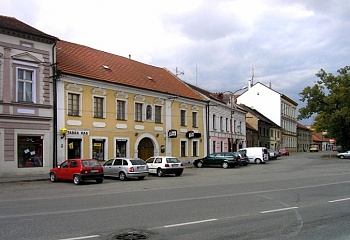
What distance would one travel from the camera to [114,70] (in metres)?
36.1

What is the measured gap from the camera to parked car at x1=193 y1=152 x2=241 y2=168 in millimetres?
36906

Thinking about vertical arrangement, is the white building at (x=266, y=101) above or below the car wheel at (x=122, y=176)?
above

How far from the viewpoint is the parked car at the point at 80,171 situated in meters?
21.7

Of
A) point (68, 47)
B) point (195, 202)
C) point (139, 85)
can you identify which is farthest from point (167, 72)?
point (195, 202)

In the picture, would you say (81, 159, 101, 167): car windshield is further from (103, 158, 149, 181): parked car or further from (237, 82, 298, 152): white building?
(237, 82, 298, 152): white building

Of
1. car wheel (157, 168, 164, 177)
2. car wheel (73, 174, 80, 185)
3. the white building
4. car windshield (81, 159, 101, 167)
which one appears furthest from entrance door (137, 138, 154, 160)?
the white building

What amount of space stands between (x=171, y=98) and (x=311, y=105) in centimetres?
3349

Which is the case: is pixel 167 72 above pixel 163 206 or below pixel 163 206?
above

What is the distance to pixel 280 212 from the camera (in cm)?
1095

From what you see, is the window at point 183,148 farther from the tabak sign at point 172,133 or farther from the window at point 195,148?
the tabak sign at point 172,133

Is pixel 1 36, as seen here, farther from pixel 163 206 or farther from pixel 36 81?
pixel 163 206

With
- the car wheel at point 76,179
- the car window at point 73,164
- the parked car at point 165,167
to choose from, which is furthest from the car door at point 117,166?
the parked car at point 165,167

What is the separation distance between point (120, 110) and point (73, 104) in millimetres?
5257

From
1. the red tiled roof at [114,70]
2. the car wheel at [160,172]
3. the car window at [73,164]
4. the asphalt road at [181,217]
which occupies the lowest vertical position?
the car wheel at [160,172]
